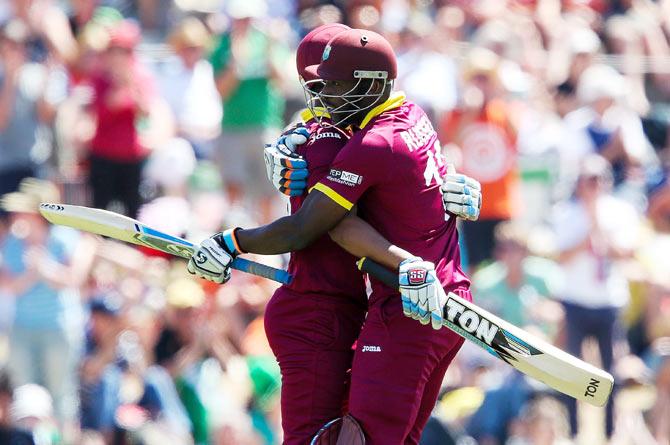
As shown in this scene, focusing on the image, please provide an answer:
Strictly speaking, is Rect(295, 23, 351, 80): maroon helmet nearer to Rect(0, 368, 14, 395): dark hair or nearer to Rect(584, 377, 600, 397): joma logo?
Rect(584, 377, 600, 397): joma logo

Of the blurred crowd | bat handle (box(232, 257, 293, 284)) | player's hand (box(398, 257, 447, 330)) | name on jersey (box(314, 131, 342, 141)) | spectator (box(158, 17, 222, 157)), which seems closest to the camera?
player's hand (box(398, 257, 447, 330))

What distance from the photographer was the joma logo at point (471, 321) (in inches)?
270

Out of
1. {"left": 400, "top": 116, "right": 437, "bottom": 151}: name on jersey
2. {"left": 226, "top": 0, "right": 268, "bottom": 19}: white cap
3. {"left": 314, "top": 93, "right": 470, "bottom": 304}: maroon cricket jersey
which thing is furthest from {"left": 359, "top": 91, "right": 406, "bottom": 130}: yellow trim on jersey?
{"left": 226, "top": 0, "right": 268, "bottom": 19}: white cap

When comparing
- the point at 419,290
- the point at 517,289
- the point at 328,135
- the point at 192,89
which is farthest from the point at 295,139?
the point at 192,89

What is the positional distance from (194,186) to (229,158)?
37 centimetres

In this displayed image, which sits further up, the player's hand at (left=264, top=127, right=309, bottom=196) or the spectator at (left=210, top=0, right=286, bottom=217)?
the player's hand at (left=264, top=127, right=309, bottom=196)

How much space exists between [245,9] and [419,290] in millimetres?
6170

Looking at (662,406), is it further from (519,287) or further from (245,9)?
(245,9)

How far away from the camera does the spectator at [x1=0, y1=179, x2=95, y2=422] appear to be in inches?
436

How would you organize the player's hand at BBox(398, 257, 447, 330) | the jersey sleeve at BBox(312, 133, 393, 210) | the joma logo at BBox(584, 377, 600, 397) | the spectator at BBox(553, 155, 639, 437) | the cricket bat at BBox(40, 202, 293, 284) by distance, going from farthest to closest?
1. the spectator at BBox(553, 155, 639, 437)
2. the cricket bat at BBox(40, 202, 293, 284)
3. the joma logo at BBox(584, 377, 600, 397)
4. the jersey sleeve at BBox(312, 133, 393, 210)
5. the player's hand at BBox(398, 257, 447, 330)

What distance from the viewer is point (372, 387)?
6.87 m

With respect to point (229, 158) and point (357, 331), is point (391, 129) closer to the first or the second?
point (357, 331)

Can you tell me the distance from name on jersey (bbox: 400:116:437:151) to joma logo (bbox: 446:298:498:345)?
0.73 metres

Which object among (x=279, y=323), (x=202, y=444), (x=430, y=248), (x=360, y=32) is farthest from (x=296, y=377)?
(x=202, y=444)
